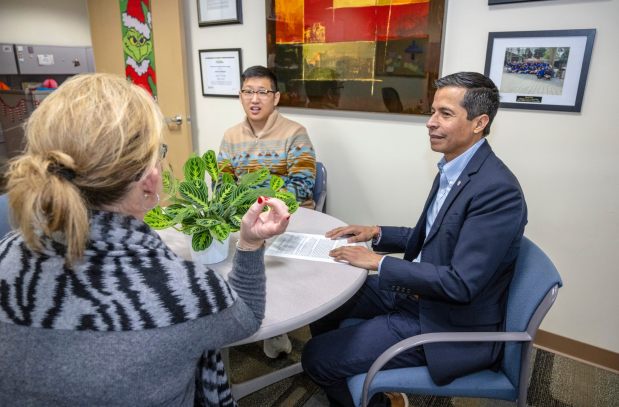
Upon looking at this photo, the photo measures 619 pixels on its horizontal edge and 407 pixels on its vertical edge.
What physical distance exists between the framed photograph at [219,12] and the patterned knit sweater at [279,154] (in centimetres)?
85

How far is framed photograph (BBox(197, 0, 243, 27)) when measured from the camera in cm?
267

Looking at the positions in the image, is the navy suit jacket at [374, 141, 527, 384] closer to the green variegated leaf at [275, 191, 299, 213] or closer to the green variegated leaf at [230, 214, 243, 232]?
the green variegated leaf at [275, 191, 299, 213]

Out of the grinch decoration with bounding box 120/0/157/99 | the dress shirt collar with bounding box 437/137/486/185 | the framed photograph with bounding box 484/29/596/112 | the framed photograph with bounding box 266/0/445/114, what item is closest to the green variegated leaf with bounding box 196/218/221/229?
the dress shirt collar with bounding box 437/137/486/185

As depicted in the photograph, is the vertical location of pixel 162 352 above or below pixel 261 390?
above

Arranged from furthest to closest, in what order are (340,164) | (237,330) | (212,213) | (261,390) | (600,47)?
(340,164) < (261,390) < (600,47) < (212,213) < (237,330)

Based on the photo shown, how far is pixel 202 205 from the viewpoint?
49.2 inches

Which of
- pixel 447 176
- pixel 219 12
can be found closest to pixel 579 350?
pixel 447 176

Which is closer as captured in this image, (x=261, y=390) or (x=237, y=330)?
(x=237, y=330)

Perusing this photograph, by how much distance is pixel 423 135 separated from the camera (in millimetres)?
2201

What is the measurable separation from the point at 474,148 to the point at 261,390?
1387 millimetres

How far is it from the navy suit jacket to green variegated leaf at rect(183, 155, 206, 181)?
666mm

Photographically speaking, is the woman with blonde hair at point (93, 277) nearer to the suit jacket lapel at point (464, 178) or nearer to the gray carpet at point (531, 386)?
the suit jacket lapel at point (464, 178)

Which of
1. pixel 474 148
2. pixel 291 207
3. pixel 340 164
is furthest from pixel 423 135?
pixel 291 207

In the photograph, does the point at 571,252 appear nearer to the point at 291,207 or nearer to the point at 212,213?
the point at 291,207
